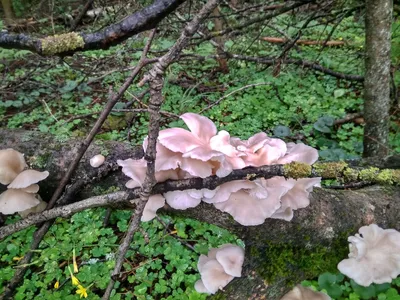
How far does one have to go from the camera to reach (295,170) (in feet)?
4.61

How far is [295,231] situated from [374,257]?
0.37m

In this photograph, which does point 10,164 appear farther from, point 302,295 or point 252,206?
point 302,295

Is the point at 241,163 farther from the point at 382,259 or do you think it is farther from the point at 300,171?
the point at 382,259

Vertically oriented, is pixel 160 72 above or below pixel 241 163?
above

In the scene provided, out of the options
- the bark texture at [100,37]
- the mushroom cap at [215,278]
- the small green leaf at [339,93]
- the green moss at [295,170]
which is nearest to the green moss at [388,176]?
the green moss at [295,170]

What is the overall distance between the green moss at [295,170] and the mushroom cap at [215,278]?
0.60 meters

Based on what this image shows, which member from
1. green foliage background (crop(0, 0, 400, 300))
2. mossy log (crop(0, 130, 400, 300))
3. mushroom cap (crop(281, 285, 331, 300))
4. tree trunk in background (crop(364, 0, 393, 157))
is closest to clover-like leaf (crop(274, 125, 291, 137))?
green foliage background (crop(0, 0, 400, 300))

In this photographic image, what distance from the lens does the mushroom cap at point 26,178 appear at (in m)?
1.75

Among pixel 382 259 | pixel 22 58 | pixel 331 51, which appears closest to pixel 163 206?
pixel 382 259

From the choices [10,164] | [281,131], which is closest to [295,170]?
[10,164]

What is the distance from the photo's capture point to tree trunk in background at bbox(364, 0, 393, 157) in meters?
2.70

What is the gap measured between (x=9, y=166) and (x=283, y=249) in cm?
138

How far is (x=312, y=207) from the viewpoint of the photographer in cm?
168

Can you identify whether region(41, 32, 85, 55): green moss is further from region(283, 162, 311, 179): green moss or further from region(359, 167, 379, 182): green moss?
region(359, 167, 379, 182): green moss
